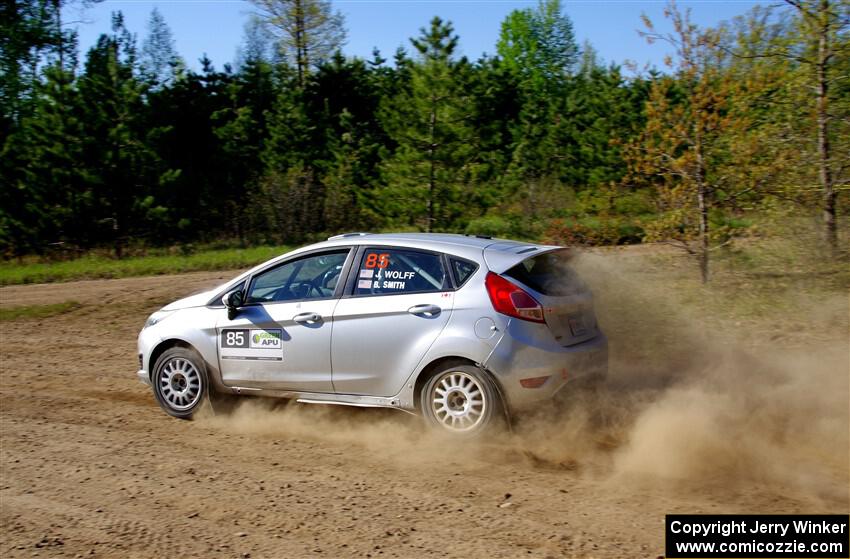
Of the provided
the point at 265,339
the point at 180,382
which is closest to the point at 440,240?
the point at 265,339

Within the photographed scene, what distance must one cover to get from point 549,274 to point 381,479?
232 centimetres

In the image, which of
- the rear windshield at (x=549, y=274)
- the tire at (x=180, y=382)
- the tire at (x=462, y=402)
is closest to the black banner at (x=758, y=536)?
the tire at (x=462, y=402)

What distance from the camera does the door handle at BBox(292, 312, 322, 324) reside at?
718cm

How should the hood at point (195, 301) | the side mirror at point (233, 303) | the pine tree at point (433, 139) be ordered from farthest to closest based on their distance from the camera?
the pine tree at point (433, 139) < the hood at point (195, 301) < the side mirror at point (233, 303)

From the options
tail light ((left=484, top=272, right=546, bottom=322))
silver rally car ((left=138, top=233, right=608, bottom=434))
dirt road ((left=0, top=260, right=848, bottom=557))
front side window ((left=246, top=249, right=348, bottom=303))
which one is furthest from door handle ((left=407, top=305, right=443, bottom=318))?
dirt road ((left=0, top=260, right=848, bottom=557))

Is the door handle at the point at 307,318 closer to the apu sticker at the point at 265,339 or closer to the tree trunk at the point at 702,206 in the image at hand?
the apu sticker at the point at 265,339

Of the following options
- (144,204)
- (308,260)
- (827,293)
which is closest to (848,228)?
(827,293)

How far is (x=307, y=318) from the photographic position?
720 cm

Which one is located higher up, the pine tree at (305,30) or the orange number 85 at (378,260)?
the pine tree at (305,30)

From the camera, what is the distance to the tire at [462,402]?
21.0 feet

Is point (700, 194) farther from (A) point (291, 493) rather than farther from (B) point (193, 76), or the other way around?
(B) point (193, 76)

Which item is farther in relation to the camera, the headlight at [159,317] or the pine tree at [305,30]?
the pine tree at [305,30]

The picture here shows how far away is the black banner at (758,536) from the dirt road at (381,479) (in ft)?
0.48

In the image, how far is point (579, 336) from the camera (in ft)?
22.5
